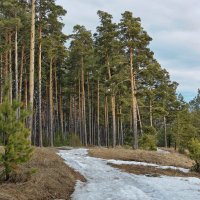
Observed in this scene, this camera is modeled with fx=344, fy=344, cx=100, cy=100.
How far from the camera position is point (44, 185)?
33.0 feet

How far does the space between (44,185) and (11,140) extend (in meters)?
1.83

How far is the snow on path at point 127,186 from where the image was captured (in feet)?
32.0

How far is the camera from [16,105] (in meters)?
9.85

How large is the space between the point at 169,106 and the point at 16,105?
43481 mm

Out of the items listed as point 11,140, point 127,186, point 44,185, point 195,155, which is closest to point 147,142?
point 195,155

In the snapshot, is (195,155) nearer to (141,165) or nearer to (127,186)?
(141,165)

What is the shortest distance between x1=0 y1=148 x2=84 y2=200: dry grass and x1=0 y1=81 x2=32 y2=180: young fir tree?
2.08 ft

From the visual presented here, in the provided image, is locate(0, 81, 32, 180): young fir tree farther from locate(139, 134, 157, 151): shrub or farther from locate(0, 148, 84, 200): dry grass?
locate(139, 134, 157, 151): shrub

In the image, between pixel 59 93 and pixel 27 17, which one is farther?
pixel 59 93

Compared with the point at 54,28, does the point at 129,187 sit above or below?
below

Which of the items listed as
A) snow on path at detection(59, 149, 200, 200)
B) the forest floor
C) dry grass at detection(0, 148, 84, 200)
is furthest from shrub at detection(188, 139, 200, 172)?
dry grass at detection(0, 148, 84, 200)

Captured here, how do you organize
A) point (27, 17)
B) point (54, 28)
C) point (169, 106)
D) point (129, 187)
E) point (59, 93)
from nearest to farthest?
point (129, 187), point (27, 17), point (54, 28), point (59, 93), point (169, 106)

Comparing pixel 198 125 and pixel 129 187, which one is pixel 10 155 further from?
pixel 198 125

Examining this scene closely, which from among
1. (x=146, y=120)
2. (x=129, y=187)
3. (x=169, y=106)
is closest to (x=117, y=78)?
(x=129, y=187)
